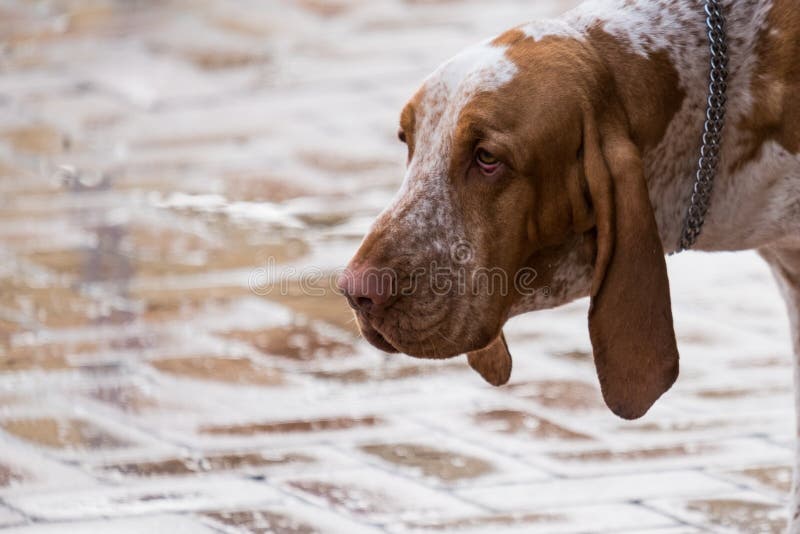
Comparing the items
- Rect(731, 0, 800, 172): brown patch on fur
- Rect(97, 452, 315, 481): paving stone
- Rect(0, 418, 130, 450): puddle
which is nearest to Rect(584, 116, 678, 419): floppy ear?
Rect(731, 0, 800, 172): brown patch on fur

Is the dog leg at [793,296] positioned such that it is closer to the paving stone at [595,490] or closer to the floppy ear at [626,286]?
the paving stone at [595,490]

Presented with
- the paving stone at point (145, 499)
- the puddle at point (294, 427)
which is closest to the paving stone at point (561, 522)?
the paving stone at point (145, 499)

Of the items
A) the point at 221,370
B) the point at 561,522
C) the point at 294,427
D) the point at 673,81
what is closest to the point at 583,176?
the point at 673,81

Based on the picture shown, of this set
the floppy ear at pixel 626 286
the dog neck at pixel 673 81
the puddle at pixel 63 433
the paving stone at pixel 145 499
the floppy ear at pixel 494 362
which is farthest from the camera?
the puddle at pixel 63 433

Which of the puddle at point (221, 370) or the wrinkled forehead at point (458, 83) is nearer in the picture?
the wrinkled forehead at point (458, 83)

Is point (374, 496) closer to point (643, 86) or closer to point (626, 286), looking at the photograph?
point (626, 286)

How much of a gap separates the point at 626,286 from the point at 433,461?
1224 mm

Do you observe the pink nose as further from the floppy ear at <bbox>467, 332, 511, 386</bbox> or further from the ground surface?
the ground surface

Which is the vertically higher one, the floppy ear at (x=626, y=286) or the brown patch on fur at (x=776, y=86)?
the brown patch on fur at (x=776, y=86)

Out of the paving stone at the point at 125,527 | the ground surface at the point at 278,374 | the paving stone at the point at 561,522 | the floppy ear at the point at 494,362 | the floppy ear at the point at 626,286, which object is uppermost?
the floppy ear at the point at 626,286

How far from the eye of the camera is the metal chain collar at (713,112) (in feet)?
9.77

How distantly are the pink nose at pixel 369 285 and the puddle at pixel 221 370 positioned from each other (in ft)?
5.42

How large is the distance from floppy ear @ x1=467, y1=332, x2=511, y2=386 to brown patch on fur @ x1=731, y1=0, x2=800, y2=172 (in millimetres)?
650

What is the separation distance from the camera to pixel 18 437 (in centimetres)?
413
